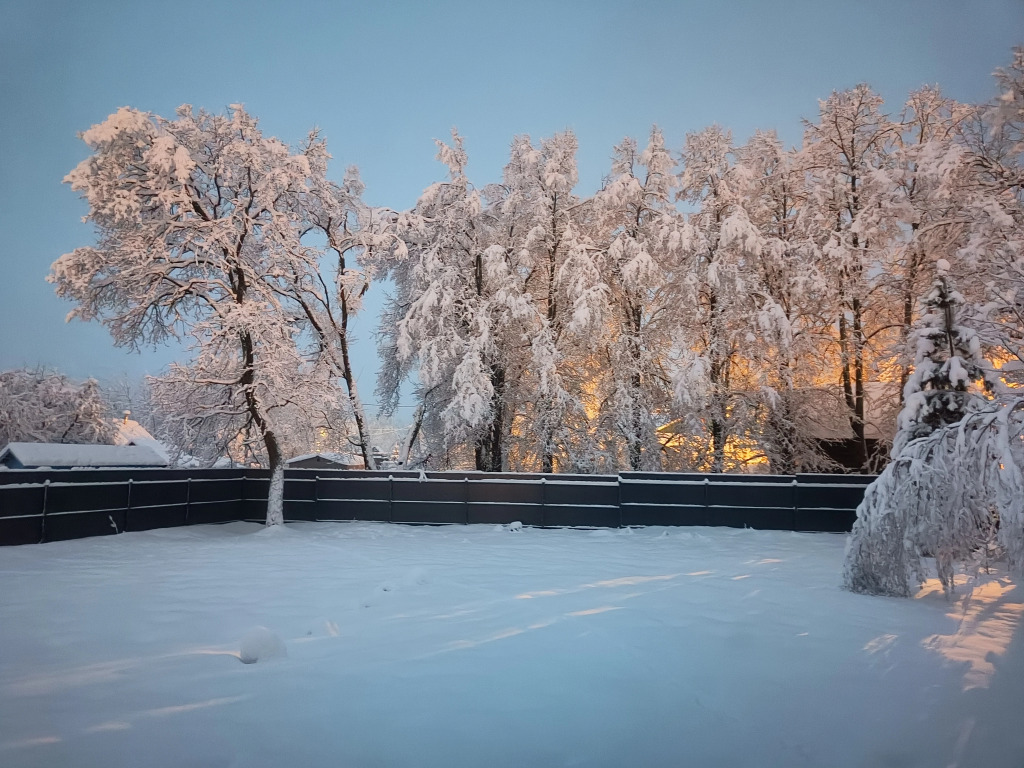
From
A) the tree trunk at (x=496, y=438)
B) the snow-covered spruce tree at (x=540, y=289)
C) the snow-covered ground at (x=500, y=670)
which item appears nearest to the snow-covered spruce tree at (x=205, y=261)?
the tree trunk at (x=496, y=438)

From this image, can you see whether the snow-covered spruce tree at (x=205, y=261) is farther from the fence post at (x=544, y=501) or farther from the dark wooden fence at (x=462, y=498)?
the fence post at (x=544, y=501)

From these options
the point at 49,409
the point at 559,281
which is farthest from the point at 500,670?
the point at 49,409

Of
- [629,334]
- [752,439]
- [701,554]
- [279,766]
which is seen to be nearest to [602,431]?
[629,334]

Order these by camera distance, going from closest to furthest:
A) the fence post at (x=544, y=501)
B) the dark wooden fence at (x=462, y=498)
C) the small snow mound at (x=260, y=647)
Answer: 1. the small snow mound at (x=260, y=647)
2. the dark wooden fence at (x=462, y=498)
3. the fence post at (x=544, y=501)

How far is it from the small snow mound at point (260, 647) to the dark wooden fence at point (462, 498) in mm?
9704

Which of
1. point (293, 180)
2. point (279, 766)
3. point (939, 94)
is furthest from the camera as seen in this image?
point (939, 94)

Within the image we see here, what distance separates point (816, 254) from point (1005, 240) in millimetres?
4616

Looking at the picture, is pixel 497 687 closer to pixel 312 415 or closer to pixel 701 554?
pixel 701 554

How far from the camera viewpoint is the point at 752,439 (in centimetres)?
1758

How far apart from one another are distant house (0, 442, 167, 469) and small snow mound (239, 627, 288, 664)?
13278 millimetres

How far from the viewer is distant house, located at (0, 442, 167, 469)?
14.8 meters

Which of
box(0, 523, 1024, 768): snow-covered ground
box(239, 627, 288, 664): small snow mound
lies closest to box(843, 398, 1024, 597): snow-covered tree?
box(0, 523, 1024, 768): snow-covered ground

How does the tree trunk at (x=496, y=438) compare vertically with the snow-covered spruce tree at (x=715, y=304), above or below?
below

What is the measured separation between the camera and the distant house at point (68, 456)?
1480cm
